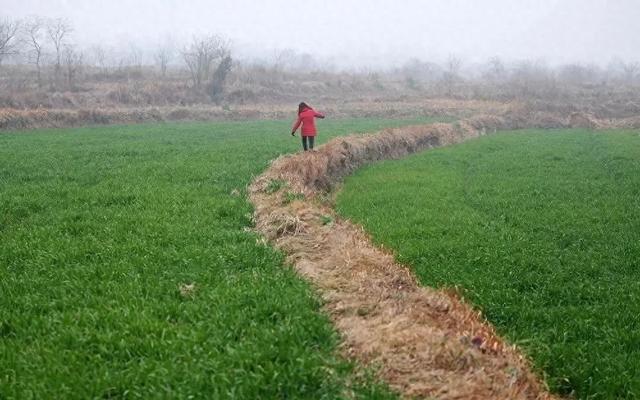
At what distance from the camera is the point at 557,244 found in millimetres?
11633

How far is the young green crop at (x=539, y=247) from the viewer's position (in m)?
7.52

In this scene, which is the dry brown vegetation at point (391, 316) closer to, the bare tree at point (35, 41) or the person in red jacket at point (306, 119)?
the person in red jacket at point (306, 119)

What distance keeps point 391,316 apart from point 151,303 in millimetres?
3170

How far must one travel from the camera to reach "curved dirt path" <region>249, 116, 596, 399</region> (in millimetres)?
5680

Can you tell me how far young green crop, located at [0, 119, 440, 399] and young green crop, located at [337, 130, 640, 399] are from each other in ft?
10.4

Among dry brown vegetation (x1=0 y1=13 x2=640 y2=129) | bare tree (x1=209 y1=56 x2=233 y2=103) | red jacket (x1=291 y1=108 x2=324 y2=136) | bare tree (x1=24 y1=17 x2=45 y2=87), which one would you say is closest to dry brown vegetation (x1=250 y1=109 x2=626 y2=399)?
red jacket (x1=291 y1=108 x2=324 y2=136)

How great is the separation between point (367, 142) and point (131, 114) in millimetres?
25871

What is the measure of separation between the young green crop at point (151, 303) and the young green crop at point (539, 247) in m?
3.18

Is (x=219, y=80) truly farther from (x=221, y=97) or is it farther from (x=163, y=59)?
(x=163, y=59)

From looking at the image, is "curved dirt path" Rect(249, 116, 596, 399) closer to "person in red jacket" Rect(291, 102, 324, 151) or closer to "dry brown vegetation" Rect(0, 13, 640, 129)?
"person in red jacket" Rect(291, 102, 324, 151)

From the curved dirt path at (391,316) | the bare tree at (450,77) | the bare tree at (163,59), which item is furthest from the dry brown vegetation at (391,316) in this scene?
the bare tree at (163,59)

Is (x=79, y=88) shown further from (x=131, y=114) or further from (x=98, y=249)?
(x=98, y=249)

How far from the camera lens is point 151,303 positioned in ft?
23.9

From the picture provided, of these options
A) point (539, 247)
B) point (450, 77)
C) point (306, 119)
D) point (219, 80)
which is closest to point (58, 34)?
point (219, 80)
